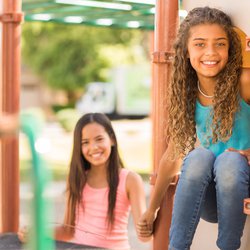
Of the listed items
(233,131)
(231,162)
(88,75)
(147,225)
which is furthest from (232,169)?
(88,75)

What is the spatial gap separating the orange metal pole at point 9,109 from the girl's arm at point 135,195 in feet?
2.70

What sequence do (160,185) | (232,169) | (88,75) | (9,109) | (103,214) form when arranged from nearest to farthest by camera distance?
(232,169), (160,185), (103,214), (9,109), (88,75)

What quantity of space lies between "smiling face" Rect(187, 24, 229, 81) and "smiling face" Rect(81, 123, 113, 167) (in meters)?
1.07

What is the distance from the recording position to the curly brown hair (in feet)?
10.5

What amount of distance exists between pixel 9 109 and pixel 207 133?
1.60 m

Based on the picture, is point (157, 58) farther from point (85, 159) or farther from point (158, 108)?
point (85, 159)

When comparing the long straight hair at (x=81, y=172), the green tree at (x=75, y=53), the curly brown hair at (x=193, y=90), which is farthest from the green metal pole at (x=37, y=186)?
the green tree at (x=75, y=53)

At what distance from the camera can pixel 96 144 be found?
4.18 meters

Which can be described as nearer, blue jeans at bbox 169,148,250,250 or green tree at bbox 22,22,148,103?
blue jeans at bbox 169,148,250,250

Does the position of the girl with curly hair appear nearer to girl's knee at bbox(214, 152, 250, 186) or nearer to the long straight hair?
girl's knee at bbox(214, 152, 250, 186)

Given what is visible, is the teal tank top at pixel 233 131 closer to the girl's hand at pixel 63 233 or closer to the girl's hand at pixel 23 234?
the girl's hand at pixel 63 233

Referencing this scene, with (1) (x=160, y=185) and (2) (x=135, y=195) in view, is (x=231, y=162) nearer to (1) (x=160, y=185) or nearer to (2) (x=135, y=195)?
(1) (x=160, y=185)

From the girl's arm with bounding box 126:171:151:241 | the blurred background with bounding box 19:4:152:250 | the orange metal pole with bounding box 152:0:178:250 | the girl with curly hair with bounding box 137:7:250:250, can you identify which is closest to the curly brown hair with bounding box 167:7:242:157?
the girl with curly hair with bounding box 137:7:250:250

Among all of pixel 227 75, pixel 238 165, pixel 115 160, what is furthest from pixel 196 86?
pixel 115 160
